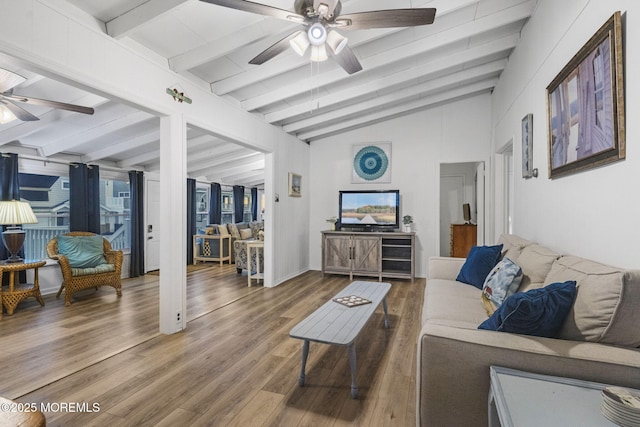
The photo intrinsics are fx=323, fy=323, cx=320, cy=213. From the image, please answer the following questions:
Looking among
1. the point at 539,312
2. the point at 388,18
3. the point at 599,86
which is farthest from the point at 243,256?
the point at 599,86

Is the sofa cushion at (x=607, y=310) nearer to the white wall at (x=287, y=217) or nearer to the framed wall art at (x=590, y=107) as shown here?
the framed wall art at (x=590, y=107)

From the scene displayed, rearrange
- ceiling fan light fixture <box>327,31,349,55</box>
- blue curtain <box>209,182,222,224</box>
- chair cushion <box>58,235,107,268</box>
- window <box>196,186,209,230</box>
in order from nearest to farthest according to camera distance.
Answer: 1. ceiling fan light fixture <box>327,31,349,55</box>
2. chair cushion <box>58,235,107,268</box>
3. blue curtain <box>209,182,222,224</box>
4. window <box>196,186,209,230</box>

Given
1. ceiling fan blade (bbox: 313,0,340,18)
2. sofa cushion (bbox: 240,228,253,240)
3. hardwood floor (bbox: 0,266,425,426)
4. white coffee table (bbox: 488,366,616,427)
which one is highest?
ceiling fan blade (bbox: 313,0,340,18)

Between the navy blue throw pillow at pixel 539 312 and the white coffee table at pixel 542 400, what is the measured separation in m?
0.21

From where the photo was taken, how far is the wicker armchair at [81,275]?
4.08m

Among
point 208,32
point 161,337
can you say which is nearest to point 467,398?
point 161,337

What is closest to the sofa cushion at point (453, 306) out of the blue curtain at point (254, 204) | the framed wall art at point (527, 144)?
the framed wall art at point (527, 144)

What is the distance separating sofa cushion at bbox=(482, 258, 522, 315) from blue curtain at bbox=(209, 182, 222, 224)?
6.90 metres

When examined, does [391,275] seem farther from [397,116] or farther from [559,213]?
[559,213]

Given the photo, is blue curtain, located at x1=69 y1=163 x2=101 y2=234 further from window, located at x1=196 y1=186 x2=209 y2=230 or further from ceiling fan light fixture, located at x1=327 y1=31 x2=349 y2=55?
ceiling fan light fixture, located at x1=327 y1=31 x2=349 y2=55

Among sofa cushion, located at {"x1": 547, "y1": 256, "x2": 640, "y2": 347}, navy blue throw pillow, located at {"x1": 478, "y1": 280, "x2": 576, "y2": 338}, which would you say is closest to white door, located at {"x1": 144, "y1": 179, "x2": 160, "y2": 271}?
navy blue throw pillow, located at {"x1": 478, "y1": 280, "x2": 576, "y2": 338}

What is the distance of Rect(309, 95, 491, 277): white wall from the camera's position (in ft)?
17.9

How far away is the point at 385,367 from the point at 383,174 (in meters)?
4.04

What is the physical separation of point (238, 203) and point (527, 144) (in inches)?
281
